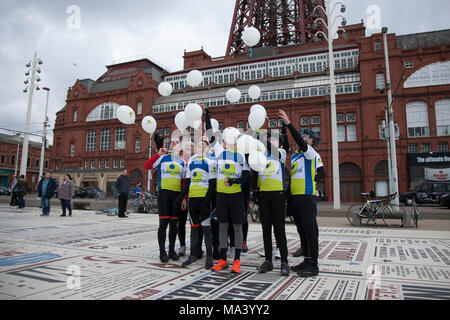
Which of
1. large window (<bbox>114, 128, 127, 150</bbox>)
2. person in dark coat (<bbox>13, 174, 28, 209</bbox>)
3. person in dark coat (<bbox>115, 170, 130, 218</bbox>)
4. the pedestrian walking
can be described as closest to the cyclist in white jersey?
person in dark coat (<bbox>115, 170, 130, 218</bbox>)

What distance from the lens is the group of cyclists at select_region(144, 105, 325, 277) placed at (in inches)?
152

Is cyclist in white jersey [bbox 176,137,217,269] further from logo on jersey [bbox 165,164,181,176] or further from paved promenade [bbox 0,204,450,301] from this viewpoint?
paved promenade [bbox 0,204,450,301]

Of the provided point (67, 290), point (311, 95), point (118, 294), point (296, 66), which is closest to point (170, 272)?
point (118, 294)

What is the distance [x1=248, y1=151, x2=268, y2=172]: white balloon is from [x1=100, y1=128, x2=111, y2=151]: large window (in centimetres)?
4706

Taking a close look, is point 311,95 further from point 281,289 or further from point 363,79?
point 281,289

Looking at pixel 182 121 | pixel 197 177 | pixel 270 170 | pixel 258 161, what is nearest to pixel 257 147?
pixel 258 161

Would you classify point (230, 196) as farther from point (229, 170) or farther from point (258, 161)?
point (258, 161)

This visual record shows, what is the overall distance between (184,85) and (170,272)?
4367cm

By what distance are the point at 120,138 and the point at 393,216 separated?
143 feet

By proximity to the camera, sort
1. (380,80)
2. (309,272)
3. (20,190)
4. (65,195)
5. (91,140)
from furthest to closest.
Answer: (91,140)
(380,80)
(20,190)
(65,195)
(309,272)

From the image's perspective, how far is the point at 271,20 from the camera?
166 feet
